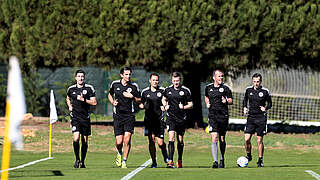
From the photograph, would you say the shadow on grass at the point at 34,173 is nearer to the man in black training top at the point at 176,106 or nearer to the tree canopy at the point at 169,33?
the man in black training top at the point at 176,106

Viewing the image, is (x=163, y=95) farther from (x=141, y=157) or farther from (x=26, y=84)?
(x=26, y=84)

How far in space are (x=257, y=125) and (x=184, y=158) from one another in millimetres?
3937

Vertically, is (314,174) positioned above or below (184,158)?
above

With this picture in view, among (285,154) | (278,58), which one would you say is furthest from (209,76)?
(285,154)

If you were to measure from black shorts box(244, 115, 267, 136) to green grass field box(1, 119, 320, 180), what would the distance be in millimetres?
883

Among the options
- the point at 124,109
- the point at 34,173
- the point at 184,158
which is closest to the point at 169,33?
the point at 184,158

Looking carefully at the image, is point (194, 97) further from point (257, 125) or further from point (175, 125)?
point (175, 125)

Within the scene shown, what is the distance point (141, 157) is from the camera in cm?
2194

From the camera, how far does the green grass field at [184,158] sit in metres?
14.9

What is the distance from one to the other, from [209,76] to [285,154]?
25.7 feet

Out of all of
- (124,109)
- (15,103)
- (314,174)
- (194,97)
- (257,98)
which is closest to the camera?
(15,103)

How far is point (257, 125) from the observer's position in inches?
715

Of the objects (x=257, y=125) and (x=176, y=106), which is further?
(x=257, y=125)

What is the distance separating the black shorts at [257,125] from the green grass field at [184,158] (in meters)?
0.88
